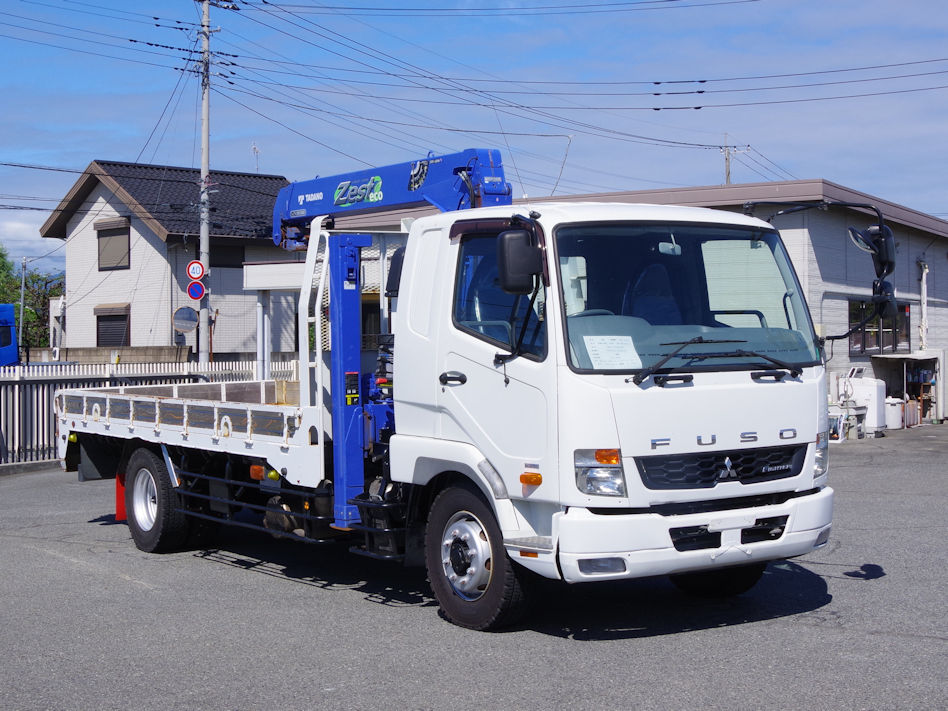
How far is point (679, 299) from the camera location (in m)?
6.67

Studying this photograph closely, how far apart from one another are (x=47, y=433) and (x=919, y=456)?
1490 centimetres

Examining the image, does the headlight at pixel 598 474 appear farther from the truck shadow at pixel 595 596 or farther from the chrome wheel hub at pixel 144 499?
the chrome wheel hub at pixel 144 499

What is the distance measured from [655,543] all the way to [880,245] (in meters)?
2.54

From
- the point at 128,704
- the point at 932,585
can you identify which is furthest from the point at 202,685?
the point at 932,585

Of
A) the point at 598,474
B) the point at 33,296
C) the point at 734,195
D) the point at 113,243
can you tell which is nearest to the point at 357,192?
the point at 598,474

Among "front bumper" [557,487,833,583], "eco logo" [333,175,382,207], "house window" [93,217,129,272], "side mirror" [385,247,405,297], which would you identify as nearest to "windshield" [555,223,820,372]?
"front bumper" [557,487,833,583]

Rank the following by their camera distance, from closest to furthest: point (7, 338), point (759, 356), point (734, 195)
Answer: point (759, 356) < point (734, 195) < point (7, 338)

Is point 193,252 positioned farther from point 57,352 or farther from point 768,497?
point 768,497

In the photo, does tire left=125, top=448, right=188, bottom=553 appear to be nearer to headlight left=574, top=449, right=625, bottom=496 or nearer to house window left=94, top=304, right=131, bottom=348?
headlight left=574, top=449, right=625, bottom=496

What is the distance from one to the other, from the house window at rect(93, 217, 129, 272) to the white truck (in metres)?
29.3

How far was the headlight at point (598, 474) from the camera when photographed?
5.91m

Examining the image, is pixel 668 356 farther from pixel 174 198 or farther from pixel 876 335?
pixel 174 198

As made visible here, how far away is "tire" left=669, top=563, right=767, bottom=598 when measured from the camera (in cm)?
739

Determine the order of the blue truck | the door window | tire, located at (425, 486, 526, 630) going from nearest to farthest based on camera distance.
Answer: the door window, tire, located at (425, 486, 526, 630), the blue truck
